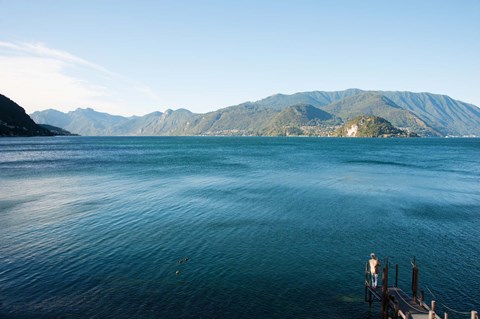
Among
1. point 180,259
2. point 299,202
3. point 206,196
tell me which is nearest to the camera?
point 180,259

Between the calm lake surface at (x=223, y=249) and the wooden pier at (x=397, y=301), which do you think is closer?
the wooden pier at (x=397, y=301)

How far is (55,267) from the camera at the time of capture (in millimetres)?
29641

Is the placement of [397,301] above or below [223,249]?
above

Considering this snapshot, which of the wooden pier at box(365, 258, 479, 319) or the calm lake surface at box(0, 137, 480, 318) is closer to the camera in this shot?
the wooden pier at box(365, 258, 479, 319)

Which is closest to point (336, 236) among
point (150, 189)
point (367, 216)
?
point (367, 216)

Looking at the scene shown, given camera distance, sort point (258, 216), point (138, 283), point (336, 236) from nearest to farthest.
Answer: point (138, 283) → point (336, 236) → point (258, 216)

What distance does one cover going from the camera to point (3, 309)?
2266 cm

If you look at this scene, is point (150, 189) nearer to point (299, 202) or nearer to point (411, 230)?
point (299, 202)

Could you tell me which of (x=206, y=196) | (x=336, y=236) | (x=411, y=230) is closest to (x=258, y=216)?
(x=336, y=236)

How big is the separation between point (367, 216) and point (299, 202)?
41.9 ft

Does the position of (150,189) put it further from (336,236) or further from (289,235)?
(336,236)

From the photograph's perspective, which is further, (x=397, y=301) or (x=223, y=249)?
(x=223, y=249)

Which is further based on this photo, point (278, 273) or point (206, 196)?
point (206, 196)

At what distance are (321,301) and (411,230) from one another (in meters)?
23.8
